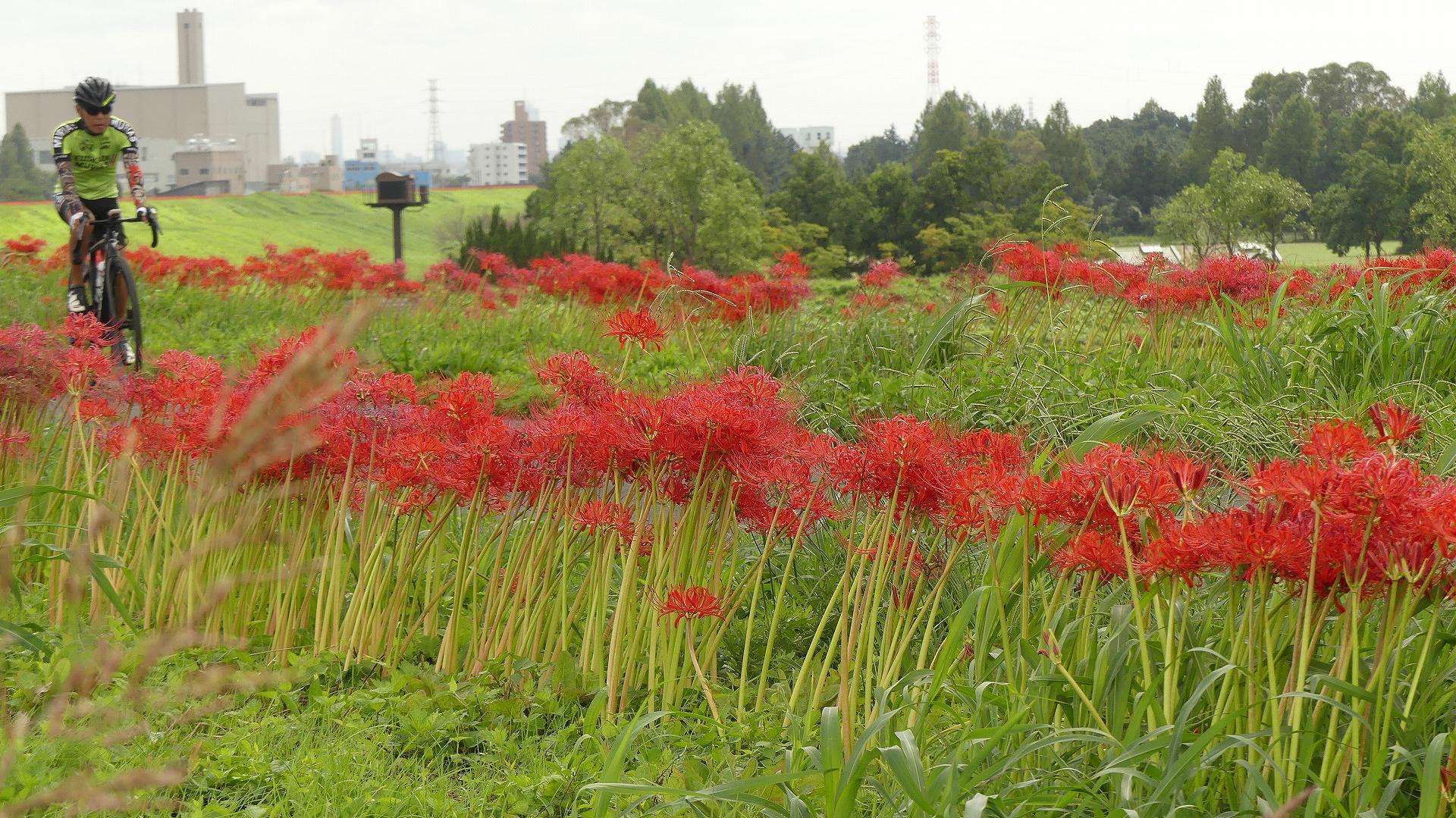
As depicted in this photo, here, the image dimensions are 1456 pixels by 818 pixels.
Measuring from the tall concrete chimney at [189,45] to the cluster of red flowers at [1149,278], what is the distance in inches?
4869

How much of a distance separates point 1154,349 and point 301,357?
628 cm

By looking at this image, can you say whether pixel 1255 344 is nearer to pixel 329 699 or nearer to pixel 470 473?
pixel 470 473

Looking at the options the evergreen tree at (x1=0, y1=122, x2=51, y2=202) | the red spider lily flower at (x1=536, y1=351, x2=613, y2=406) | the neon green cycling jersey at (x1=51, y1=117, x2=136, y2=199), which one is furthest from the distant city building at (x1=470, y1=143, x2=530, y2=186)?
the red spider lily flower at (x1=536, y1=351, x2=613, y2=406)

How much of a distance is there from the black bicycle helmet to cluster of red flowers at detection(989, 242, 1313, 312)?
5.70 m

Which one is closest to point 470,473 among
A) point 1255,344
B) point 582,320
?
point 1255,344

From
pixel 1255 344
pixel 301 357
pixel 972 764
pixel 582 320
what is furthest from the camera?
pixel 582 320

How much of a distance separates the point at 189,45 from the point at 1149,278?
4998 inches

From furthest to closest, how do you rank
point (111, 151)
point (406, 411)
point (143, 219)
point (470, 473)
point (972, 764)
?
point (111, 151), point (143, 219), point (406, 411), point (470, 473), point (972, 764)

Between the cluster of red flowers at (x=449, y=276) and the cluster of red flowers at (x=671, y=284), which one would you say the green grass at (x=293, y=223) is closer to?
the cluster of red flowers at (x=449, y=276)

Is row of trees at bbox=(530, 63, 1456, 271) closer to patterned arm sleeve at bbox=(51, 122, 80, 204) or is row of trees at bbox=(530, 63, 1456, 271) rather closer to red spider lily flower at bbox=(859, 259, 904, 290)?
red spider lily flower at bbox=(859, 259, 904, 290)

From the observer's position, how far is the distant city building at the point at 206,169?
299 feet

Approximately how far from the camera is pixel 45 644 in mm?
2787

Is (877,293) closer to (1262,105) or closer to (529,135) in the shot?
(1262,105)

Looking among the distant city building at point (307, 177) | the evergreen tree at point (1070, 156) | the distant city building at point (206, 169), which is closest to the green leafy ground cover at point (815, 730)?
the evergreen tree at point (1070, 156)
